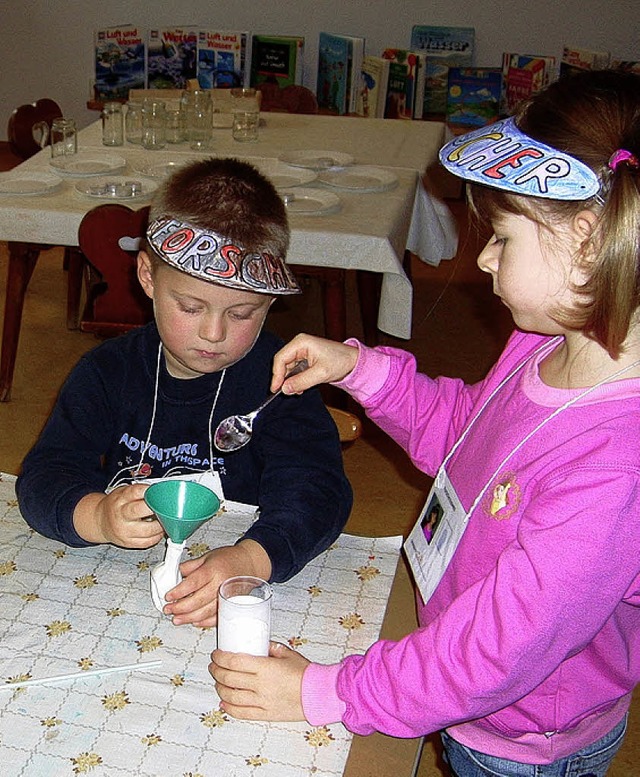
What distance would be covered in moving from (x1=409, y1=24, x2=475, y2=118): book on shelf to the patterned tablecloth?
4709 mm

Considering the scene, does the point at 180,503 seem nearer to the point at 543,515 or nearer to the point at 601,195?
the point at 543,515

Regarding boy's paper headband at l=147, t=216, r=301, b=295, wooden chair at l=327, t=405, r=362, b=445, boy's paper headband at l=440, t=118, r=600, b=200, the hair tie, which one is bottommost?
wooden chair at l=327, t=405, r=362, b=445

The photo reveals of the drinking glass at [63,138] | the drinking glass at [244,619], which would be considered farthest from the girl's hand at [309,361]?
the drinking glass at [63,138]

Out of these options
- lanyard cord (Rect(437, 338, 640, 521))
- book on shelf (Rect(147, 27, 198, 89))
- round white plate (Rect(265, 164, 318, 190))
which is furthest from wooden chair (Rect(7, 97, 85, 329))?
lanyard cord (Rect(437, 338, 640, 521))

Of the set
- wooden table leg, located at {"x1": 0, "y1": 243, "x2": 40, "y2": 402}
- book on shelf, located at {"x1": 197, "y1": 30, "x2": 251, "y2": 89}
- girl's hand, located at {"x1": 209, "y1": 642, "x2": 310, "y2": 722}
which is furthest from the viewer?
book on shelf, located at {"x1": 197, "y1": 30, "x2": 251, "y2": 89}

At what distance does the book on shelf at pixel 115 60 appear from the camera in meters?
5.49

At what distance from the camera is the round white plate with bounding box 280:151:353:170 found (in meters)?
3.38

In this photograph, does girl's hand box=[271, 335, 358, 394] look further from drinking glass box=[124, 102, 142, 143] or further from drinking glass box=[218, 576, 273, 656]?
drinking glass box=[124, 102, 142, 143]

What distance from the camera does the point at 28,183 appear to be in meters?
3.02

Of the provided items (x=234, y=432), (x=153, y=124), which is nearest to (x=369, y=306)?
(x=153, y=124)

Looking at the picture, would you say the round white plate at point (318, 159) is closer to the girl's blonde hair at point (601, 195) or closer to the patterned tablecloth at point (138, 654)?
the patterned tablecloth at point (138, 654)

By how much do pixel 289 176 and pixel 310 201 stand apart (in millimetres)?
220

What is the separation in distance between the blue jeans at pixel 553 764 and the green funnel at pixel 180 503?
1.42ft

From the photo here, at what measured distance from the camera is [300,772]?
908mm
